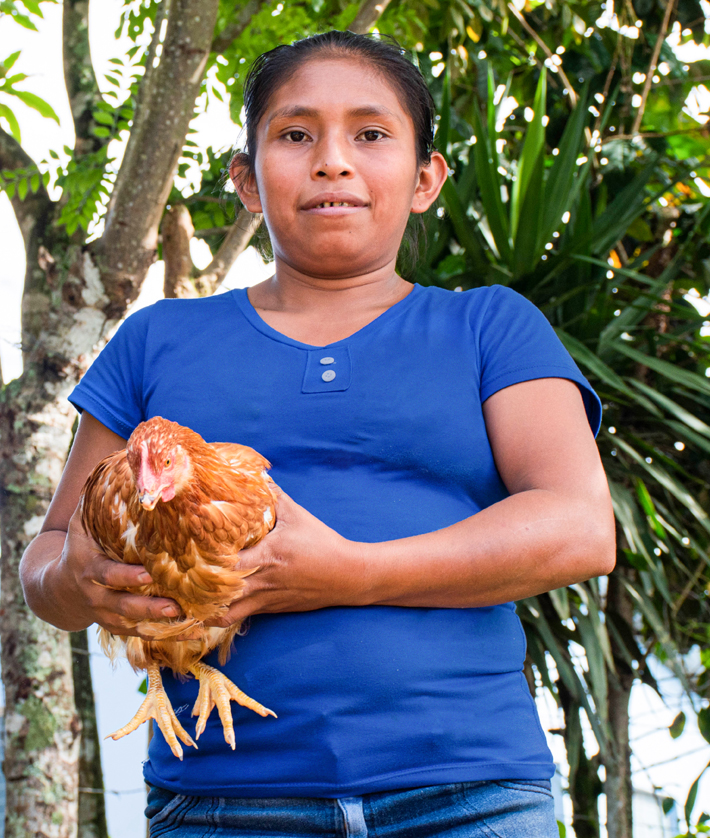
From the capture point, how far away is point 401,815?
92cm

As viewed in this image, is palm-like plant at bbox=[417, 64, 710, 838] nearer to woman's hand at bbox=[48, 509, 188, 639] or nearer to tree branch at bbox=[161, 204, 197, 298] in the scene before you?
tree branch at bbox=[161, 204, 197, 298]

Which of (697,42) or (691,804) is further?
(697,42)

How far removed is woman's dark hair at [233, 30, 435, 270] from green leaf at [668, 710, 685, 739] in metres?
2.74

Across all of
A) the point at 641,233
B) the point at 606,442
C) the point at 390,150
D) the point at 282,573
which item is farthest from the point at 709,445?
the point at 282,573

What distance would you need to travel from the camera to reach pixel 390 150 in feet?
4.17

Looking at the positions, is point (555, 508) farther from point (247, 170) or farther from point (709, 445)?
point (709, 445)

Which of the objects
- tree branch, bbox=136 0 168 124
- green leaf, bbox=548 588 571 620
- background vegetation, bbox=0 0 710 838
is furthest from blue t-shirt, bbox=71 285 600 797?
green leaf, bbox=548 588 571 620

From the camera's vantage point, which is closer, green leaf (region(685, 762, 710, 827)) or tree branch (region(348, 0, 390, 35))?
tree branch (region(348, 0, 390, 35))

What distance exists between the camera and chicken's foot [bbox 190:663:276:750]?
0.96 meters

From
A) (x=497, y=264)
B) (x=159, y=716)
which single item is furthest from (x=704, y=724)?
(x=159, y=716)

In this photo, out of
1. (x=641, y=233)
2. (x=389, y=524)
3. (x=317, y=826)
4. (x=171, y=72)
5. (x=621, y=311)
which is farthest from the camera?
(x=641, y=233)

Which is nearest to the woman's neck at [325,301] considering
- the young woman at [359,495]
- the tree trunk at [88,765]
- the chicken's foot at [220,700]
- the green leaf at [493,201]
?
the young woman at [359,495]

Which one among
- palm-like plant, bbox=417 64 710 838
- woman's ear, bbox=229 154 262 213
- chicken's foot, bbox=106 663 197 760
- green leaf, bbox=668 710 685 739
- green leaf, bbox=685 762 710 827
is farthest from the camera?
green leaf, bbox=668 710 685 739

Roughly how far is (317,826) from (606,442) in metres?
2.30
